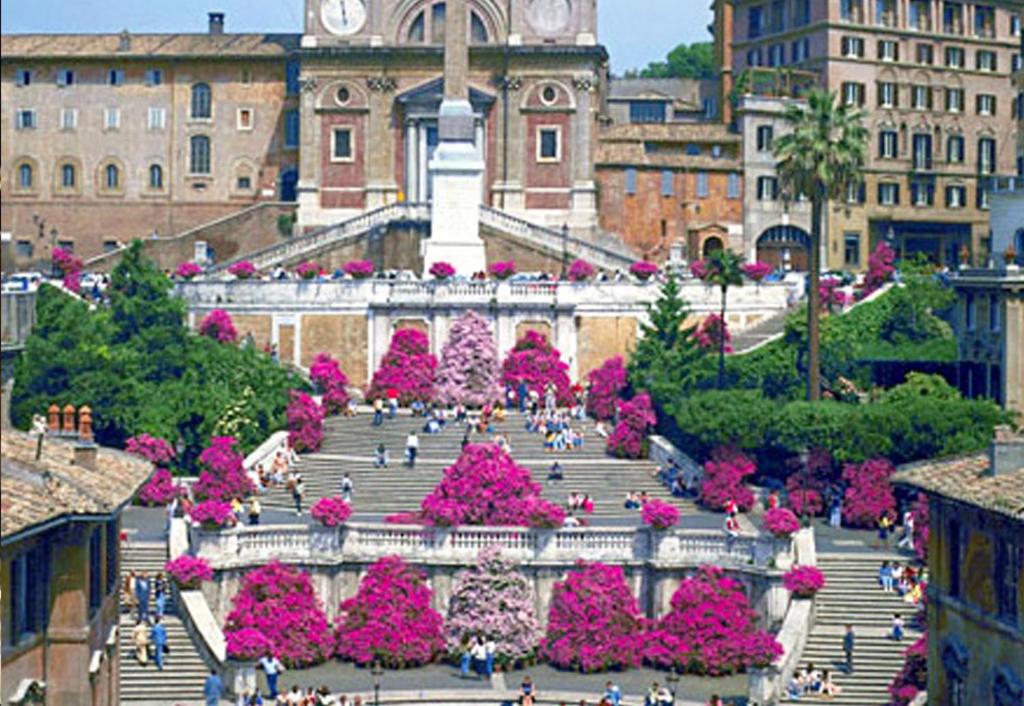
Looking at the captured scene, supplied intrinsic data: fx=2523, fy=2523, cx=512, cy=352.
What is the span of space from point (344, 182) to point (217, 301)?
20926 millimetres

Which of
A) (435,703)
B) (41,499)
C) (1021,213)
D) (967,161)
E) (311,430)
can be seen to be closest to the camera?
(41,499)

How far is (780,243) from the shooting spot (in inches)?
4471

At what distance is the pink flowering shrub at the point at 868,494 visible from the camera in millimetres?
69188

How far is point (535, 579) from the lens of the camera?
6156 centimetres

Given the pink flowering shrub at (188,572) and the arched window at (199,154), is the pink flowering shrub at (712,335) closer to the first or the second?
the pink flowering shrub at (188,572)

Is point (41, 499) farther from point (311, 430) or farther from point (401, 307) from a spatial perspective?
point (401, 307)

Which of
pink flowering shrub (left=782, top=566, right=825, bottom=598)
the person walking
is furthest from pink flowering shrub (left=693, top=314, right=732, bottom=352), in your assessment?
the person walking

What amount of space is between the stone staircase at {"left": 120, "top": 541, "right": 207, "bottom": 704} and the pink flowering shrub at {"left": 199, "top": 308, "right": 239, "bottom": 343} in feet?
97.1

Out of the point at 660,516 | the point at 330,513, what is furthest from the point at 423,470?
the point at 660,516

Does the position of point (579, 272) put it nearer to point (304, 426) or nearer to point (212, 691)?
point (304, 426)

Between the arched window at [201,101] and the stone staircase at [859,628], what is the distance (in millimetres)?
60874

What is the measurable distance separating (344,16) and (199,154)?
10934 millimetres

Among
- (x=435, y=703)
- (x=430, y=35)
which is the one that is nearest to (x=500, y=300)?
(x=430, y=35)

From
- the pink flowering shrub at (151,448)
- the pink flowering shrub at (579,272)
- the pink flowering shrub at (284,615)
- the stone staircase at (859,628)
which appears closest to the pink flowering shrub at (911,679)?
the stone staircase at (859,628)
